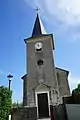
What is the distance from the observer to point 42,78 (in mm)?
18250

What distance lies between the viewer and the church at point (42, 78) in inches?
676

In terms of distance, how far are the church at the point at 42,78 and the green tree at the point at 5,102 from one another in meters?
6.07

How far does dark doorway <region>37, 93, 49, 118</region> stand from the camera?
649 inches

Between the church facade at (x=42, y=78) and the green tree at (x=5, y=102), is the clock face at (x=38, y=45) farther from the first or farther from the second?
the green tree at (x=5, y=102)

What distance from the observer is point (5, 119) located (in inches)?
390

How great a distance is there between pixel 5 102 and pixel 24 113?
1775 mm

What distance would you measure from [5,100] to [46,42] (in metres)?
11.4

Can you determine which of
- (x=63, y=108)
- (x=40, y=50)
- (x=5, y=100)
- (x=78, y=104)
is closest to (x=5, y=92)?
(x=5, y=100)

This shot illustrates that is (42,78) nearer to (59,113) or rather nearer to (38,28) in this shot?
(38,28)

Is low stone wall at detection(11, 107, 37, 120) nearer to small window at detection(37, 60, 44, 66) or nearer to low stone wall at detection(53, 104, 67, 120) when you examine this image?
low stone wall at detection(53, 104, 67, 120)

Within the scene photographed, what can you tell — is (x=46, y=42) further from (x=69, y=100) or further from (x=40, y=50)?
(x=69, y=100)

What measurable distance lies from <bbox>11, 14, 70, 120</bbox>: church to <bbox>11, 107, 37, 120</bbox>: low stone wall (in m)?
6.74

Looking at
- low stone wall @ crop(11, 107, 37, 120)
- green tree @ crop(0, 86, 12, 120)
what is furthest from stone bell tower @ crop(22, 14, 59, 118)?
low stone wall @ crop(11, 107, 37, 120)

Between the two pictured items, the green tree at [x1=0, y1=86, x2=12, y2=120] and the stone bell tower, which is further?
the stone bell tower
